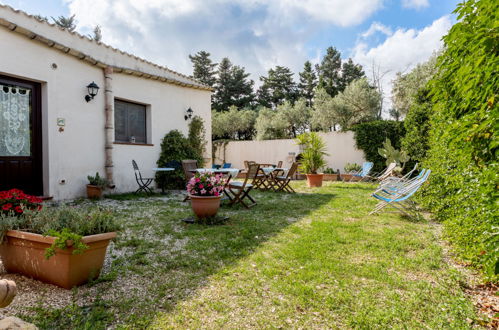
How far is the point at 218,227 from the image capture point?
4.27 meters

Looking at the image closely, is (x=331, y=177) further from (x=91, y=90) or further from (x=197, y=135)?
(x=91, y=90)

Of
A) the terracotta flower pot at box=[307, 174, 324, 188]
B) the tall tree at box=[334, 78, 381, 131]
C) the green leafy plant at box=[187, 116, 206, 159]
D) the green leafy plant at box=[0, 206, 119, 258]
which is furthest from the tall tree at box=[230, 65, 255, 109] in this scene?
the green leafy plant at box=[0, 206, 119, 258]

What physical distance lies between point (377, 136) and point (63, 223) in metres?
12.3

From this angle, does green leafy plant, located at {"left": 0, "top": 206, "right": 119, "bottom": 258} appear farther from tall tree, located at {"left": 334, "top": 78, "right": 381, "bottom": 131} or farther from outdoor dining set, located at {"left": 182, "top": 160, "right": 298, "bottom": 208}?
tall tree, located at {"left": 334, "top": 78, "right": 381, "bottom": 131}

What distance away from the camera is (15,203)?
8.73 feet

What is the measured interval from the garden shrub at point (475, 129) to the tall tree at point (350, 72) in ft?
88.7

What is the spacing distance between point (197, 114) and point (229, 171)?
515 cm

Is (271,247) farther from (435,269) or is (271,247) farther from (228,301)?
(435,269)

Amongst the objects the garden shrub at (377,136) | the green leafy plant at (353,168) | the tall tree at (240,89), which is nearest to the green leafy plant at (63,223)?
the green leafy plant at (353,168)

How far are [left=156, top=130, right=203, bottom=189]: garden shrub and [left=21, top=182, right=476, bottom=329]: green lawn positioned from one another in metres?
4.65

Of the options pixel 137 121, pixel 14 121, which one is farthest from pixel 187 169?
pixel 14 121

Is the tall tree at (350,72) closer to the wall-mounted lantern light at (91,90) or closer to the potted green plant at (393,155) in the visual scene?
the potted green plant at (393,155)

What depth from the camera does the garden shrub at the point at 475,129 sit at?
5.81ft

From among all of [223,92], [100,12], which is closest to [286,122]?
[223,92]
